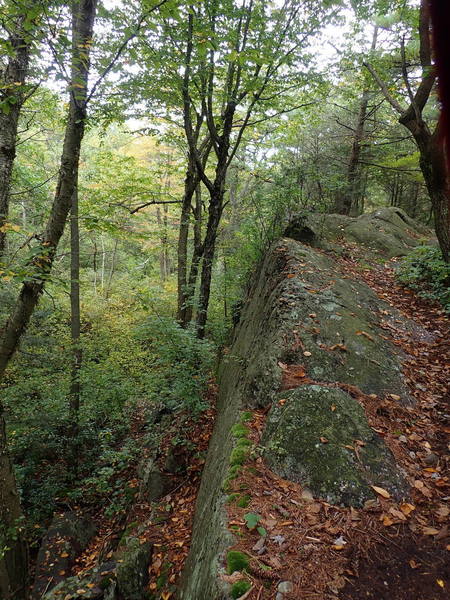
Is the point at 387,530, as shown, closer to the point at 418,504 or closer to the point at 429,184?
the point at 418,504

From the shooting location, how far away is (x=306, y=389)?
12.2 ft

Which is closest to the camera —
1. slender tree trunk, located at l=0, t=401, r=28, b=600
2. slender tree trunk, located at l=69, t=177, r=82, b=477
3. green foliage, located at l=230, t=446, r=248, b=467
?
green foliage, located at l=230, t=446, r=248, b=467

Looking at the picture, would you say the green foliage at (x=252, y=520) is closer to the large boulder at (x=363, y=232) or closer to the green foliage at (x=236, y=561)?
the green foliage at (x=236, y=561)

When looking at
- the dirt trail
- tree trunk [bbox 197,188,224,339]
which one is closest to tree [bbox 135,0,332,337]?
tree trunk [bbox 197,188,224,339]

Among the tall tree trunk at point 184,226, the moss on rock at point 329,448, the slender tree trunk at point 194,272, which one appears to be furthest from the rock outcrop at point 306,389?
the tall tree trunk at point 184,226

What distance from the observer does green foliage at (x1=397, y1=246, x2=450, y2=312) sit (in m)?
6.54

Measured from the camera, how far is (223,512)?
9.39 ft

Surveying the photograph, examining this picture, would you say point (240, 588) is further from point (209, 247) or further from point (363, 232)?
point (363, 232)

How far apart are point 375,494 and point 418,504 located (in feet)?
1.32

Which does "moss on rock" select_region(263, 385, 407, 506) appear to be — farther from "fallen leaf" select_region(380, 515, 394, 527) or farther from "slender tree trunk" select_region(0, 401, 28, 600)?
"slender tree trunk" select_region(0, 401, 28, 600)


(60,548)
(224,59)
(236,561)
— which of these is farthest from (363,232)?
(60,548)

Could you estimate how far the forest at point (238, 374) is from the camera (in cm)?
265

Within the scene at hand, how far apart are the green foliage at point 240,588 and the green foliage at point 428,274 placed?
565 cm

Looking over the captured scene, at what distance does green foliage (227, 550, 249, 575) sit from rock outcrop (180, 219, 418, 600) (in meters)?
0.07
